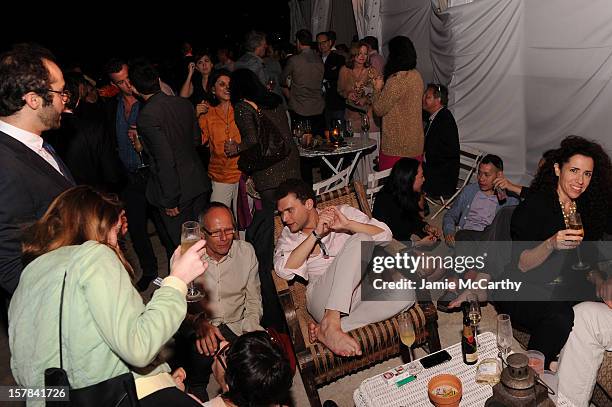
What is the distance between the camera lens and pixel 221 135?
14.0 ft

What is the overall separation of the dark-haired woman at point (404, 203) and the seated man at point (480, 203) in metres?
0.20

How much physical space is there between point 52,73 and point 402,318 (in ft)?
6.59

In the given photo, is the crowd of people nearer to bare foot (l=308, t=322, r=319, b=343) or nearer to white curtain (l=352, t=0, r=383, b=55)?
bare foot (l=308, t=322, r=319, b=343)

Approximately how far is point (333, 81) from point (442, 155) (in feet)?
8.89

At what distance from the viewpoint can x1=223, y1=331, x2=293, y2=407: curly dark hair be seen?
1.94 meters

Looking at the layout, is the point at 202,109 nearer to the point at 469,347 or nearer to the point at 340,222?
the point at 340,222

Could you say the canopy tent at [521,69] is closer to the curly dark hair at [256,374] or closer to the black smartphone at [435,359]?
the black smartphone at [435,359]

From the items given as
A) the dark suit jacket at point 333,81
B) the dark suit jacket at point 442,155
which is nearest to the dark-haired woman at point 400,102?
the dark suit jacket at point 442,155

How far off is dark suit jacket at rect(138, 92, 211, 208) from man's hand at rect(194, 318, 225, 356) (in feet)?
3.68

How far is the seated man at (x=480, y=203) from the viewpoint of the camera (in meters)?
3.91

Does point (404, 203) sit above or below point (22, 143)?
below

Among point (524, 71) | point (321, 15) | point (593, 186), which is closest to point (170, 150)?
point (593, 186)

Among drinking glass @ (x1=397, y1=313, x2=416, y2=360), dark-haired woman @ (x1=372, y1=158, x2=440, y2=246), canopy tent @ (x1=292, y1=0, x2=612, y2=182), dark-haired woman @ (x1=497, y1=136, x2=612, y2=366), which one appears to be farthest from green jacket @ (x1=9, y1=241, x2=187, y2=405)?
canopy tent @ (x1=292, y1=0, x2=612, y2=182)

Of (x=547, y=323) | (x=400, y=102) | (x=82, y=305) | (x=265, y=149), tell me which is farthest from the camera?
(x=400, y=102)
